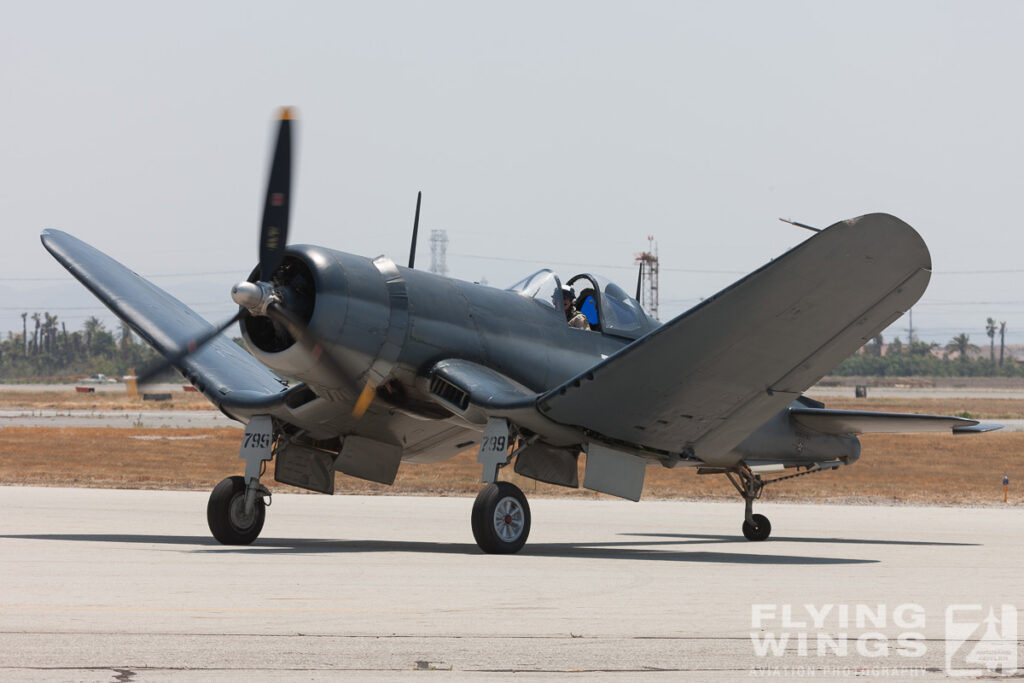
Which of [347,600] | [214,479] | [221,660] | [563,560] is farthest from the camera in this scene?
[214,479]

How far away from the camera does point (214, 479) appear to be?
104 feet

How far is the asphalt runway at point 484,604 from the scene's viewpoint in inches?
291

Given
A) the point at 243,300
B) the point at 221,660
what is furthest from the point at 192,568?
the point at 221,660

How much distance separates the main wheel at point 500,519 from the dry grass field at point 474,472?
13.9 metres

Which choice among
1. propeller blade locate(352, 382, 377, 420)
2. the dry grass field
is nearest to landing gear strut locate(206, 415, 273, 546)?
propeller blade locate(352, 382, 377, 420)

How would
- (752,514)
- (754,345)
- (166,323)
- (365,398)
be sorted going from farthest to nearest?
1. (752,514)
2. (166,323)
3. (365,398)
4. (754,345)

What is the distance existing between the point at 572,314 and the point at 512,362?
1.75 meters

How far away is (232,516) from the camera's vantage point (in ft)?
52.1

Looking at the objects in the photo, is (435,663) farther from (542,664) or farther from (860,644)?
(860,644)

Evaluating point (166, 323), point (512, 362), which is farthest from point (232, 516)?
point (512, 362)

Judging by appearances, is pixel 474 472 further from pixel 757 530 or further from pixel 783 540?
pixel 783 540

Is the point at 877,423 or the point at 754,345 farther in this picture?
the point at 877,423

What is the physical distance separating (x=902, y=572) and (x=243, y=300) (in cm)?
767

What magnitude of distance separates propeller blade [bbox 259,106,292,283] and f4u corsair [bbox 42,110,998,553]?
18mm
